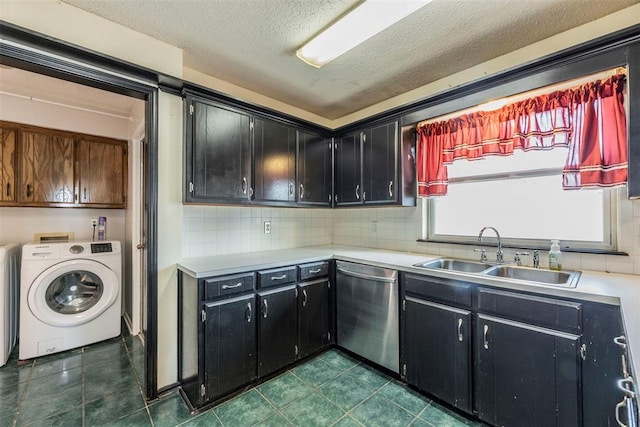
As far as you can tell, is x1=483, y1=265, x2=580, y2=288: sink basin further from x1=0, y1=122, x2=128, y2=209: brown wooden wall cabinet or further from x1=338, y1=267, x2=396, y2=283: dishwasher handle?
x1=0, y1=122, x2=128, y2=209: brown wooden wall cabinet

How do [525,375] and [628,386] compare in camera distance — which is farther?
[525,375]

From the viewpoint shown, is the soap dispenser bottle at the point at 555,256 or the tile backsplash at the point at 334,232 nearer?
the tile backsplash at the point at 334,232

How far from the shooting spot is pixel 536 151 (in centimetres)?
202

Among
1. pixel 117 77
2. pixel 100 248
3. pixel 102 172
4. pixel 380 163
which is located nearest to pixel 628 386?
pixel 380 163

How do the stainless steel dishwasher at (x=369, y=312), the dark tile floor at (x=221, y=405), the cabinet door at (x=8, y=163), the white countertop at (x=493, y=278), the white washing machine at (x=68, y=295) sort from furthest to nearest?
the cabinet door at (x=8, y=163), the white washing machine at (x=68, y=295), the stainless steel dishwasher at (x=369, y=312), the dark tile floor at (x=221, y=405), the white countertop at (x=493, y=278)

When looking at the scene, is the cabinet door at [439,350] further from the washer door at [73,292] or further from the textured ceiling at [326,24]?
the washer door at [73,292]

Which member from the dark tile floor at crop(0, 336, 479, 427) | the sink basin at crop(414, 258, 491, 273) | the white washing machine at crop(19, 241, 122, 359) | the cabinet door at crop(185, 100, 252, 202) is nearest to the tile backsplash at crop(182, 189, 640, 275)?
the sink basin at crop(414, 258, 491, 273)

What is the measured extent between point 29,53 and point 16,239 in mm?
2333

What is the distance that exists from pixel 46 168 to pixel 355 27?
3261 millimetres

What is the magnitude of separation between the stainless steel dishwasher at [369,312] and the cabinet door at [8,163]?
3195mm

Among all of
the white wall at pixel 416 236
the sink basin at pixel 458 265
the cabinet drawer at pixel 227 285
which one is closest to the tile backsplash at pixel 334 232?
the white wall at pixel 416 236

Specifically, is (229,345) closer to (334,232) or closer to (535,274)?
(334,232)

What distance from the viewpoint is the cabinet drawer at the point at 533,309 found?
1.37 m

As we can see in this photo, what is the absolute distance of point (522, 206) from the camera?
7.00 feet
